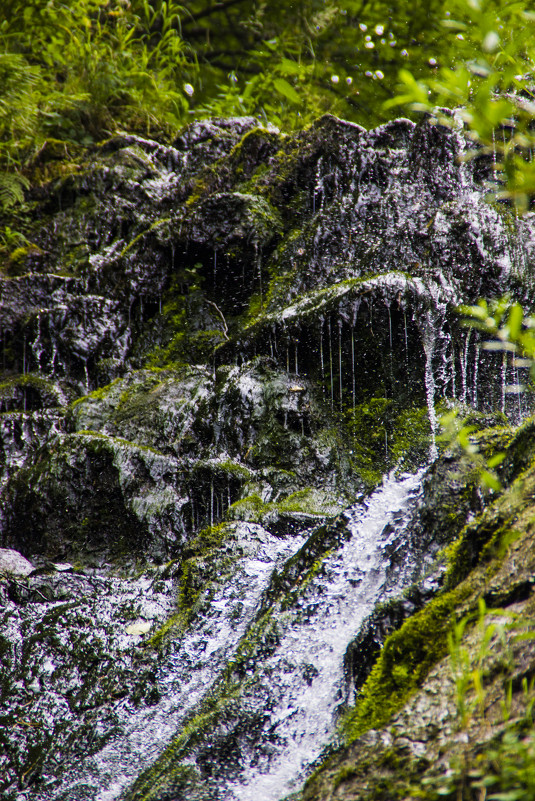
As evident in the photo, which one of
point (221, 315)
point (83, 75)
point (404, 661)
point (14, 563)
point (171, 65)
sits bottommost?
point (14, 563)

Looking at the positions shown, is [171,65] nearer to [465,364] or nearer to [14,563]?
[465,364]

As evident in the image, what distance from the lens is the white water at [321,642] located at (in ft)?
7.86

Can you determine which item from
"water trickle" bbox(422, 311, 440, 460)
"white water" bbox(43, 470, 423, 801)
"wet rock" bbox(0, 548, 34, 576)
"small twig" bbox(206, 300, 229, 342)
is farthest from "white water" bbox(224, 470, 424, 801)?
"small twig" bbox(206, 300, 229, 342)

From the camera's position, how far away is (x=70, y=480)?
5.27 m

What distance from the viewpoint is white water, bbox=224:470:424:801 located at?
2.40 m

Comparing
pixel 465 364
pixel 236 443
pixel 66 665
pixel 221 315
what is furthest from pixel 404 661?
pixel 221 315

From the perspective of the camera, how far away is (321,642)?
294cm

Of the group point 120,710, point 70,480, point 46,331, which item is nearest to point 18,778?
point 120,710

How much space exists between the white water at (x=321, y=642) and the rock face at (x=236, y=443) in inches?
0.6

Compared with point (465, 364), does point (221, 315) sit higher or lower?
higher

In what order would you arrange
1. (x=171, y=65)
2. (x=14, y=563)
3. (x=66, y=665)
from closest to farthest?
(x=66, y=665) → (x=14, y=563) → (x=171, y=65)

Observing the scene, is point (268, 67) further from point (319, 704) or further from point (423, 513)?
point (319, 704)

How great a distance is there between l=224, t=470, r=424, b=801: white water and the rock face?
0.05 ft

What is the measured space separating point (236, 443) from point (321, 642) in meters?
2.84
